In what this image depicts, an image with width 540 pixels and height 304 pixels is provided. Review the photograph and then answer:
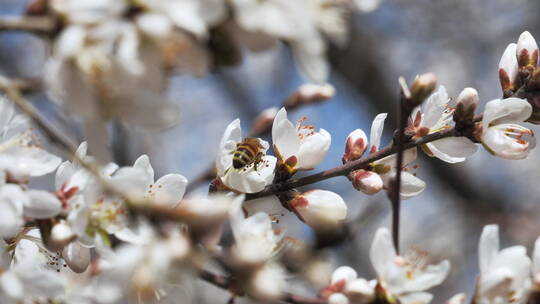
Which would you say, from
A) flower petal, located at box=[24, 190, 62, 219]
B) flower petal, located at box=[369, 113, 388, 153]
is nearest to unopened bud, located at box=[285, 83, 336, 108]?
flower petal, located at box=[369, 113, 388, 153]

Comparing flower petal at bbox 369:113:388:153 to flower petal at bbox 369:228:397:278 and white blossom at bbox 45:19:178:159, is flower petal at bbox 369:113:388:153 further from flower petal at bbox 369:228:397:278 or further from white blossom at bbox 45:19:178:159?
white blossom at bbox 45:19:178:159

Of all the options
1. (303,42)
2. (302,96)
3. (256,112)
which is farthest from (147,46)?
(256,112)

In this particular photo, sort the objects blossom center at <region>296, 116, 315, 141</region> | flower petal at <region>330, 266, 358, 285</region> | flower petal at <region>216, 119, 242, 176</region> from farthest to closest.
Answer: blossom center at <region>296, 116, 315, 141</region> → flower petal at <region>216, 119, 242, 176</region> → flower petal at <region>330, 266, 358, 285</region>

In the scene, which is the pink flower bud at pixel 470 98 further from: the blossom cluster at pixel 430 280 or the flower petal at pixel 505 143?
the blossom cluster at pixel 430 280

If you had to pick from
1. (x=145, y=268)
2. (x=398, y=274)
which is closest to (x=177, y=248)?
(x=145, y=268)

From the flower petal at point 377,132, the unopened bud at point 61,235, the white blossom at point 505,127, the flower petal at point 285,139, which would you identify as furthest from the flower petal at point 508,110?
the unopened bud at point 61,235

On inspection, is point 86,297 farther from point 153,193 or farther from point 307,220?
point 307,220
